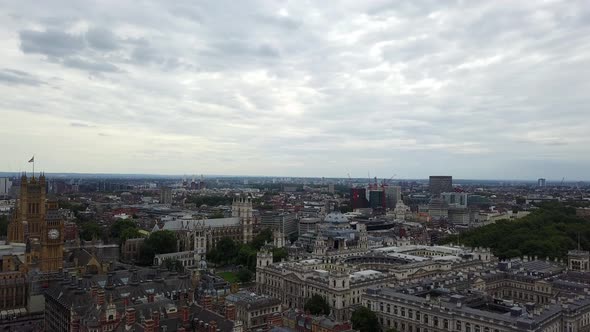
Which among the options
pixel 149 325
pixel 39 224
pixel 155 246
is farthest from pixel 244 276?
pixel 149 325

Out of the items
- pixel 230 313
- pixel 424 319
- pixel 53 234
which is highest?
pixel 53 234

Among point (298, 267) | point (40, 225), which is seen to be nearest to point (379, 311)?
point (298, 267)

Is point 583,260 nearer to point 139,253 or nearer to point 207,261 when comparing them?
point 207,261

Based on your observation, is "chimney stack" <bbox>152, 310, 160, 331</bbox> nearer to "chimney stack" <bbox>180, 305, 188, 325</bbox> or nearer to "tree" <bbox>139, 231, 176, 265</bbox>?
"chimney stack" <bbox>180, 305, 188, 325</bbox>

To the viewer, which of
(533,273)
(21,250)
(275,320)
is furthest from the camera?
(21,250)

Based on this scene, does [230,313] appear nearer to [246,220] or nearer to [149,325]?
[149,325]

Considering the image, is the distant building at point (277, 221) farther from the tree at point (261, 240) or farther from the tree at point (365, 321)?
the tree at point (365, 321)

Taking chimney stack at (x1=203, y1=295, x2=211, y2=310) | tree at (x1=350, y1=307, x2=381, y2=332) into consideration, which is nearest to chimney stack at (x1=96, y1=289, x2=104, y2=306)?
chimney stack at (x1=203, y1=295, x2=211, y2=310)
